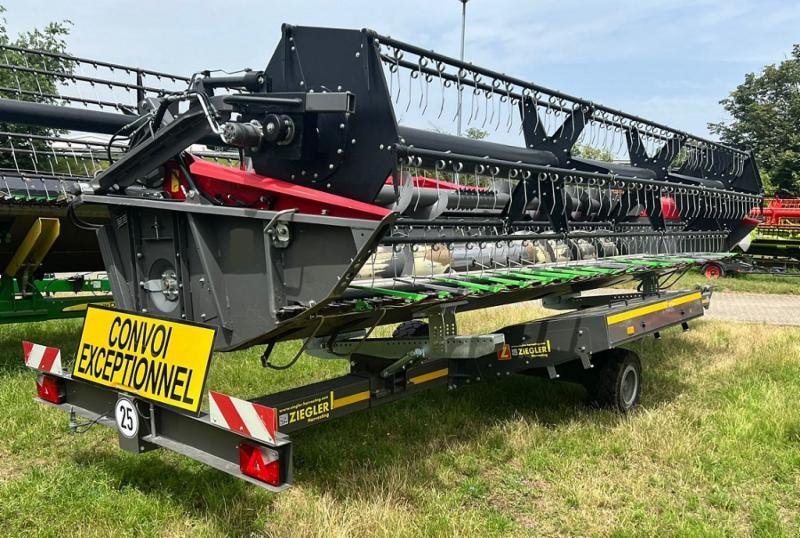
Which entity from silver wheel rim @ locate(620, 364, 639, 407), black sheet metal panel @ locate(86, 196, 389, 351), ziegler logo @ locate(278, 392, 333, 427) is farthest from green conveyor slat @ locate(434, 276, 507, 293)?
silver wheel rim @ locate(620, 364, 639, 407)

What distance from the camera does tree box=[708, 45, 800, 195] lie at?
2969 cm

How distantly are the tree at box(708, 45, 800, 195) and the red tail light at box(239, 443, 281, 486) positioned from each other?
29.6 m

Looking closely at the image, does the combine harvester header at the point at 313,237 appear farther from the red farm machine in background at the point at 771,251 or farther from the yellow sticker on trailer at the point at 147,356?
the red farm machine in background at the point at 771,251

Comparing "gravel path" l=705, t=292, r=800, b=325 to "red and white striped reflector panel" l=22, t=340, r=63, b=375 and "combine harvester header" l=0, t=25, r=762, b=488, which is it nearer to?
"combine harvester header" l=0, t=25, r=762, b=488

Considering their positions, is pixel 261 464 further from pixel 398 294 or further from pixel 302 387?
pixel 398 294

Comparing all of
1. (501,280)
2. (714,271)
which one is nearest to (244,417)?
(501,280)

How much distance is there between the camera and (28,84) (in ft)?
31.7

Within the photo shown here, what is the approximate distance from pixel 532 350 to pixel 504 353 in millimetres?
224

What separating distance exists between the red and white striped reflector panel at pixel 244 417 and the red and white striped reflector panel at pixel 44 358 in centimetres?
126

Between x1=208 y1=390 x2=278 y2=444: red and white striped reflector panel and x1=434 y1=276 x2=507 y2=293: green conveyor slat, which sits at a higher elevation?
x1=434 y1=276 x2=507 y2=293: green conveyor slat

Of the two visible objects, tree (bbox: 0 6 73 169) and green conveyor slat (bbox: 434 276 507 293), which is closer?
green conveyor slat (bbox: 434 276 507 293)

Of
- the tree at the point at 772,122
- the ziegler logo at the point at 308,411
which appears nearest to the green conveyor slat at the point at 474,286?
the ziegler logo at the point at 308,411

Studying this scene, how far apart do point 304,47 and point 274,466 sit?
1946 mm

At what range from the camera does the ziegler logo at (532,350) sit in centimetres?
477
